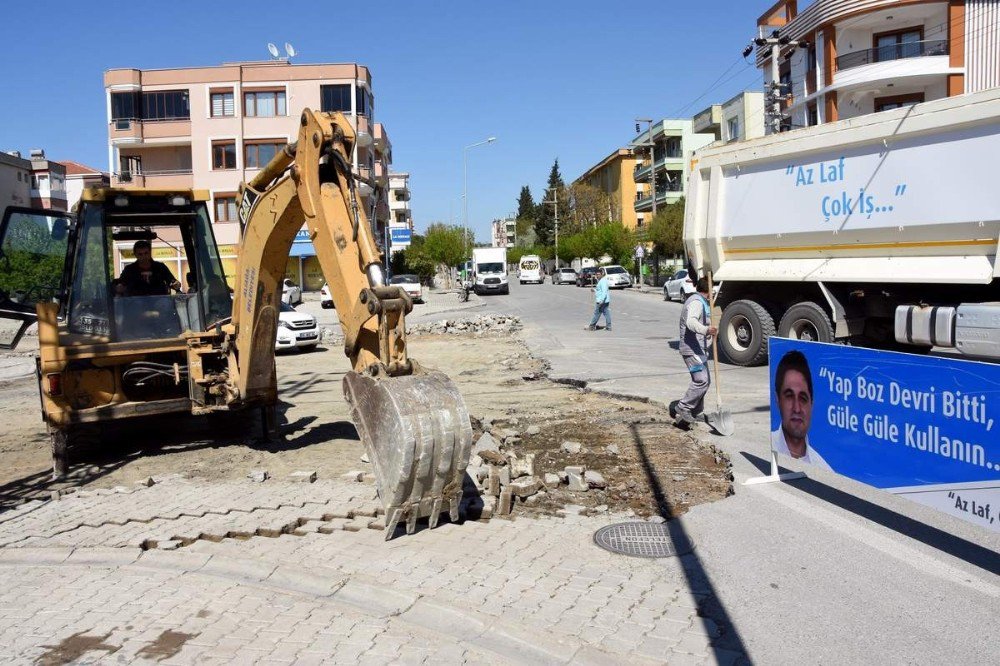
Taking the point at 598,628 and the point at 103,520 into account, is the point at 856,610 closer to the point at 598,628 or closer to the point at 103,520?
the point at 598,628

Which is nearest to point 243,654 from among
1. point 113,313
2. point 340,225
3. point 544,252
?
point 340,225

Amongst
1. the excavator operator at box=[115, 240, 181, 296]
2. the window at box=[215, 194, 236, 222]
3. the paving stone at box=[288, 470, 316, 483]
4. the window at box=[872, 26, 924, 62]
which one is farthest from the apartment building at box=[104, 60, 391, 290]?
the paving stone at box=[288, 470, 316, 483]

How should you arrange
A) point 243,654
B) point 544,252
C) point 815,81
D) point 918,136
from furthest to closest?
point 544,252
point 815,81
point 918,136
point 243,654

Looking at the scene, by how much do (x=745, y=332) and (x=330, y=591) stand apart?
1088 cm

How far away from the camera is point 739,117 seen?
54062 millimetres

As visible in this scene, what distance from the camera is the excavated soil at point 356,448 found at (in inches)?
268

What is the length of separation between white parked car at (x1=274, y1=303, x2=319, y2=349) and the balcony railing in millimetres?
27727

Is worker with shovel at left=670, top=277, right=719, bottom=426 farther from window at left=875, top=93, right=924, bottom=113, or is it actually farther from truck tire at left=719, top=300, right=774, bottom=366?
window at left=875, top=93, right=924, bottom=113

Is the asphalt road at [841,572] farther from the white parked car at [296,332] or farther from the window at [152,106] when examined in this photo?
the window at [152,106]

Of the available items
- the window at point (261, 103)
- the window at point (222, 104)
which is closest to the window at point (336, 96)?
the window at point (261, 103)

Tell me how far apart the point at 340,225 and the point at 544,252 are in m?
115

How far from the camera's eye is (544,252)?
11962 cm

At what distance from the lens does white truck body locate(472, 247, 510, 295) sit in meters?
50.8

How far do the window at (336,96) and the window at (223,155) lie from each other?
6499 mm
